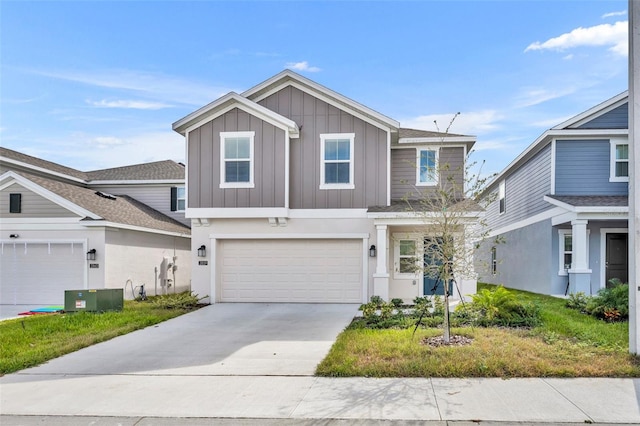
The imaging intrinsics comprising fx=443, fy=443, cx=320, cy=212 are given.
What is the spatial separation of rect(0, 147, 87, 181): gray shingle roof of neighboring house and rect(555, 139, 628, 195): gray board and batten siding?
63.9ft

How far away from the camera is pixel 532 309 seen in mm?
9617

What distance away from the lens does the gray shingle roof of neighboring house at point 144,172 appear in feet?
65.1

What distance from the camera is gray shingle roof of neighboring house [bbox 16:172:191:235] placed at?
14781 millimetres

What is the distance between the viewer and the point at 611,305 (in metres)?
10.0

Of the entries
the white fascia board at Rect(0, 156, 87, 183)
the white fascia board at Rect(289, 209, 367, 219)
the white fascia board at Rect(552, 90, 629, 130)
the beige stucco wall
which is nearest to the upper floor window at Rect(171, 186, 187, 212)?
the beige stucco wall

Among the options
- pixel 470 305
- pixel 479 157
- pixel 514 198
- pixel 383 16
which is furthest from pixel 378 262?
pixel 514 198

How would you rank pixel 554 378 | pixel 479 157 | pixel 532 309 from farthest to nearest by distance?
pixel 532 309 → pixel 479 157 → pixel 554 378

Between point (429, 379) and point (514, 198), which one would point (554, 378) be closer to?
point (429, 379)

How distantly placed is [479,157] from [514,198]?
12755 mm

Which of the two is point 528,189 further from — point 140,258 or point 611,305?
point 140,258

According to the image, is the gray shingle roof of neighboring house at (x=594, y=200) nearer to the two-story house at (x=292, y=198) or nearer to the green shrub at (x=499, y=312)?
the two-story house at (x=292, y=198)

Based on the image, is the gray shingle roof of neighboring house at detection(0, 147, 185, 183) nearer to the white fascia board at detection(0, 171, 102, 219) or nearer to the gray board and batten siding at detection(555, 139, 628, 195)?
the white fascia board at detection(0, 171, 102, 219)

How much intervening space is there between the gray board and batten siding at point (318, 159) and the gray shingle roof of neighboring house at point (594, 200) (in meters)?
5.83

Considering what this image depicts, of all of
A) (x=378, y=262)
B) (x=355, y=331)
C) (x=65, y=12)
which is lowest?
(x=355, y=331)
